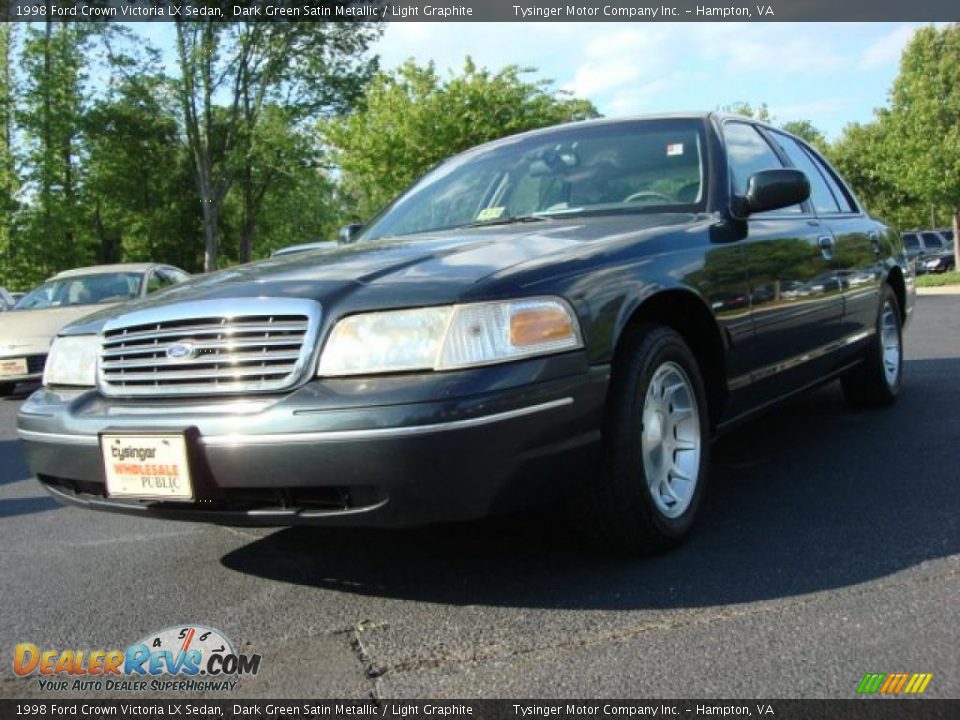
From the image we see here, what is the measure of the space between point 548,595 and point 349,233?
7.73 feet

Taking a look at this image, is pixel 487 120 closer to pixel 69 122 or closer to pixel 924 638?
pixel 69 122

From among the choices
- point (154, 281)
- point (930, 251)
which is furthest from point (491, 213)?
point (930, 251)

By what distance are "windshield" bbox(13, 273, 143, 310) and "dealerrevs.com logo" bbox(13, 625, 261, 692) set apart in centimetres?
777

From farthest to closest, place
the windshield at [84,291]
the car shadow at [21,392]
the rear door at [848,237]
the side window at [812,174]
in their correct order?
the windshield at [84,291] < the car shadow at [21,392] < the side window at [812,174] < the rear door at [848,237]

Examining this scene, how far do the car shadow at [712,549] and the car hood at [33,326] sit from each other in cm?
623

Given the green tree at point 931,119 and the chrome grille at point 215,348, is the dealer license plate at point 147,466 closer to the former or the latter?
the chrome grille at point 215,348

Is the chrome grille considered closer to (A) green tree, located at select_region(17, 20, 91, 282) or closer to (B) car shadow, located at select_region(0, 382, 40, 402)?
(B) car shadow, located at select_region(0, 382, 40, 402)

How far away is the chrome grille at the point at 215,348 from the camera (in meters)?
2.43

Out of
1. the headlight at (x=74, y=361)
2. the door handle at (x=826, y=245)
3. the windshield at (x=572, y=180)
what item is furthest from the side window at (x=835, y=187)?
the headlight at (x=74, y=361)

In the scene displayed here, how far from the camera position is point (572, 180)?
3801 mm

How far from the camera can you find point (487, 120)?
20250 millimetres

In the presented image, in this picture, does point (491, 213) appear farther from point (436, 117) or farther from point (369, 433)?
point (436, 117)

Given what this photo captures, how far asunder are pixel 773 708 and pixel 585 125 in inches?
113

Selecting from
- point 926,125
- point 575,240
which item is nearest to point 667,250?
point 575,240
